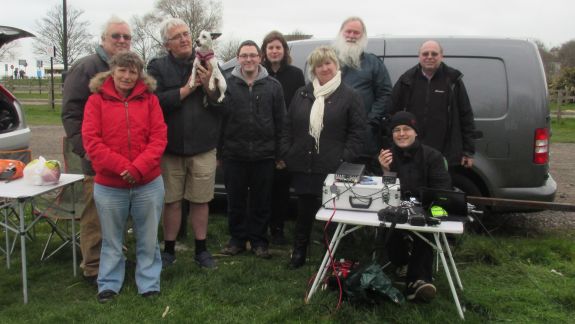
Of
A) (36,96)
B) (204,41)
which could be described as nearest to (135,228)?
(204,41)

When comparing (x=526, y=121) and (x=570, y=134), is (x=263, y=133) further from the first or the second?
(x=570, y=134)

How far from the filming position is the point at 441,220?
304 centimetres

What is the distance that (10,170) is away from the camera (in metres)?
3.54

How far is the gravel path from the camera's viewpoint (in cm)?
535

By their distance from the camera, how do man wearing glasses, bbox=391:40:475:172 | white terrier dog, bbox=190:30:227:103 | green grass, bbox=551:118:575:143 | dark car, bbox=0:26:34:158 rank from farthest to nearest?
green grass, bbox=551:118:575:143 < dark car, bbox=0:26:34:158 < man wearing glasses, bbox=391:40:475:172 < white terrier dog, bbox=190:30:227:103

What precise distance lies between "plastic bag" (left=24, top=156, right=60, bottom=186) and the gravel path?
4174mm

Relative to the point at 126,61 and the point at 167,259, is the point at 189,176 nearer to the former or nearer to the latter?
the point at 167,259

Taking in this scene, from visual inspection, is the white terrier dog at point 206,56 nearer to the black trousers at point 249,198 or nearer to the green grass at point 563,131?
the black trousers at point 249,198

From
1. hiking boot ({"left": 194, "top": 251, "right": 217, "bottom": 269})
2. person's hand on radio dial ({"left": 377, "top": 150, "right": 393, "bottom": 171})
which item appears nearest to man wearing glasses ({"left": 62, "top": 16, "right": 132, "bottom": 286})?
hiking boot ({"left": 194, "top": 251, "right": 217, "bottom": 269})

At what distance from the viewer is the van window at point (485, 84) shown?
174 inches

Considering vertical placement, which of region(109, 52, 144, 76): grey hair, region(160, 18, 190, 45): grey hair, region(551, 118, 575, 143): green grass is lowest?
region(551, 118, 575, 143): green grass

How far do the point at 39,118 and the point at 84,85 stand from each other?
1497 centimetres

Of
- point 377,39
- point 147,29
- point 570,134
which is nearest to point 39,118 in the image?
point 377,39

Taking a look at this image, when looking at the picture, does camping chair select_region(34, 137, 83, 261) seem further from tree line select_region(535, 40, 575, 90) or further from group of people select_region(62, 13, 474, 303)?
tree line select_region(535, 40, 575, 90)
